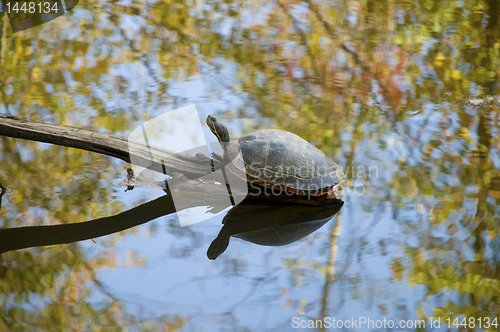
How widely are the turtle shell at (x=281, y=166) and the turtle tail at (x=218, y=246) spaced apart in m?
0.42

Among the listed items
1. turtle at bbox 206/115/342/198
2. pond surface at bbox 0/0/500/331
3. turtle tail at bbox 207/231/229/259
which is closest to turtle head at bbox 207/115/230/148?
turtle at bbox 206/115/342/198

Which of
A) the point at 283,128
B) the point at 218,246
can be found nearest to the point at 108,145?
the point at 218,246

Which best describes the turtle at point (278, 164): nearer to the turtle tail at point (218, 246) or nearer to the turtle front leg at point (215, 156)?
the turtle front leg at point (215, 156)

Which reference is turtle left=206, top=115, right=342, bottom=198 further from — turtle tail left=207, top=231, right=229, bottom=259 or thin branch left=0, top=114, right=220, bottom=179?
turtle tail left=207, top=231, right=229, bottom=259

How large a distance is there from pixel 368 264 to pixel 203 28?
12.1ft

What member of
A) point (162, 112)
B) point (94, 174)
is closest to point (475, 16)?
point (162, 112)

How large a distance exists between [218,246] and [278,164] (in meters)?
0.60

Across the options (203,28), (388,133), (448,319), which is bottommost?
(448,319)

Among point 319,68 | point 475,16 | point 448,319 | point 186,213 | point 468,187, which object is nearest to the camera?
point 448,319

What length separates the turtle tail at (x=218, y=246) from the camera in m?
1.86

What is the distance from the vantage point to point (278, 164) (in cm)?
221

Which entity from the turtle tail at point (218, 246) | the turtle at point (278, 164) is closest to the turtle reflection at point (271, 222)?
the turtle tail at point (218, 246)

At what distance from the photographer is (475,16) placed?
499 cm

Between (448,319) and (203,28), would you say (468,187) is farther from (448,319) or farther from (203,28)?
(203,28)
